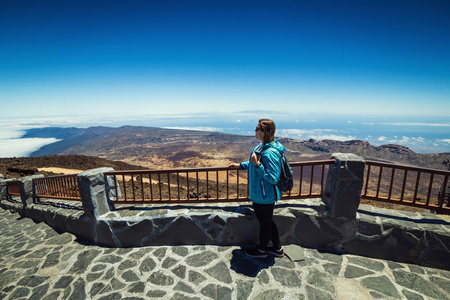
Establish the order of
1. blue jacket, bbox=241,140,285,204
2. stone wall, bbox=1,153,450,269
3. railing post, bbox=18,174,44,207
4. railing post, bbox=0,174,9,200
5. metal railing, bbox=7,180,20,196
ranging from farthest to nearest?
railing post, bbox=0,174,9,200 → metal railing, bbox=7,180,20,196 → railing post, bbox=18,174,44,207 → stone wall, bbox=1,153,450,269 → blue jacket, bbox=241,140,285,204

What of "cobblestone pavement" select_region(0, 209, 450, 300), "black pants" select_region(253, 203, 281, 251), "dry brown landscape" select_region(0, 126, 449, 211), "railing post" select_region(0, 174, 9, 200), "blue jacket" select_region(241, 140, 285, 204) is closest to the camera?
"blue jacket" select_region(241, 140, 285, 204)

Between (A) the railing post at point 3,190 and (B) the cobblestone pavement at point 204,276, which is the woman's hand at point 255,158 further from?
(A) the railing post at point 3,190

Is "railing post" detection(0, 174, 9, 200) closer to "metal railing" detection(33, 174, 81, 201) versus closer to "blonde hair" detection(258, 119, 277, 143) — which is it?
"metal railing" detection(33, 174, 81, 201)

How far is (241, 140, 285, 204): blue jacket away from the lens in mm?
2625

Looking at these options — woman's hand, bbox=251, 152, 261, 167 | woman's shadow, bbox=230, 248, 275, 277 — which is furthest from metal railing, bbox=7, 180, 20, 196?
woman's hand, bbox=251, 152, 261, 167

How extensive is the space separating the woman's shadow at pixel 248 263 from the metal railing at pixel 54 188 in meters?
4.24

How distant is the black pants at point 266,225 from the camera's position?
299 cm

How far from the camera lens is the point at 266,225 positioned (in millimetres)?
3102

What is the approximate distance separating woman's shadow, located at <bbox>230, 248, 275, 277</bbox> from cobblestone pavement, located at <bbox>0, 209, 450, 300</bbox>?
1 cm

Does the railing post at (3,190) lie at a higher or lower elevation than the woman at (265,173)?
lower

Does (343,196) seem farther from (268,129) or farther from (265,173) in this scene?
(268,129)

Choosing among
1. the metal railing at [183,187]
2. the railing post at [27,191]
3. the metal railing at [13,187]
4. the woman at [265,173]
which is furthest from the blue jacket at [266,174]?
the metal railing at [13,187]

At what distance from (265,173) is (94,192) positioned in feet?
10.7

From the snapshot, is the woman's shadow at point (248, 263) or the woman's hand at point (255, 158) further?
the woman's shadow at point (248, 263)
